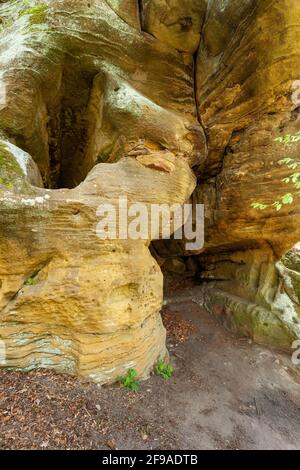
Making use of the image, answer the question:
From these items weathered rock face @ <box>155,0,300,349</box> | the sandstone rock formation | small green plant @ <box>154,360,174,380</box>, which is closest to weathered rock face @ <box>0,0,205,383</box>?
the sandstone rock formation

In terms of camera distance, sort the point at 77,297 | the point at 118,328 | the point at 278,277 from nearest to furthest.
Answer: the point at 77,297, the point at 118,328, the point at 278,277

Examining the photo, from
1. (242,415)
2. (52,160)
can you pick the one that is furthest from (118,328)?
(52,160)

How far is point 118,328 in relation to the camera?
4039mm

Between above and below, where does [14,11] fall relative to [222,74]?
above

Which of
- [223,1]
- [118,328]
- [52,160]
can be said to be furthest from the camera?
[52,160]

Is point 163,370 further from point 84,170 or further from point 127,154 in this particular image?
point 84,170

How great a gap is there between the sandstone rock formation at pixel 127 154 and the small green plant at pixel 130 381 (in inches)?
5.7

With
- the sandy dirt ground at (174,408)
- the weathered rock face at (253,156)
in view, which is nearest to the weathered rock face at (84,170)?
the sandy dirt ground at (174,408)

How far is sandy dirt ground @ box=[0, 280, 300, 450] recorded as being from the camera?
3043 mm

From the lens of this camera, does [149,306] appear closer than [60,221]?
No

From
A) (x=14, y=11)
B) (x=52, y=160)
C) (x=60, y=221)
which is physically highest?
(x=14, y=11)

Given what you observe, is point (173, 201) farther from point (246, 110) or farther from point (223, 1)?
point (223, 1)

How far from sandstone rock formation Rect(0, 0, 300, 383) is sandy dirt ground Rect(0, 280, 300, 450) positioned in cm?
38

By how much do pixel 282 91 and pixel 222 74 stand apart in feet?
3.94
